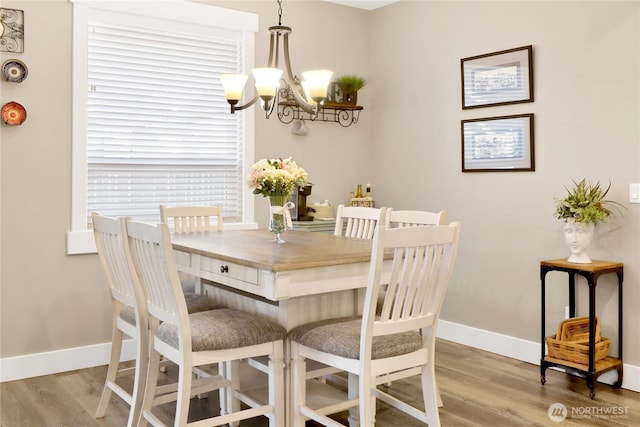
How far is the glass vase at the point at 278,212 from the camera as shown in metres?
3.05

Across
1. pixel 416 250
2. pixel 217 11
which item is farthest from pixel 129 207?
pixel 416 250

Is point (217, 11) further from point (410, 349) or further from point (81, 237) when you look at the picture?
point (410, 349)

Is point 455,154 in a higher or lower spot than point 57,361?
higher

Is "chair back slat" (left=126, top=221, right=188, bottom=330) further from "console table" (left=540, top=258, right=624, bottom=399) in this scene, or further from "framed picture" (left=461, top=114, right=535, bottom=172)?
"framed picture" (left=461, top=114, right=535, bottom=172)

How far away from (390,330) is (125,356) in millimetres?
2344

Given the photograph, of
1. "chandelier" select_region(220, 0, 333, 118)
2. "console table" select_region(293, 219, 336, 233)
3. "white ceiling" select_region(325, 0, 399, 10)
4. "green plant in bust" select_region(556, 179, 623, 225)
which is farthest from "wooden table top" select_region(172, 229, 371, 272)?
"white ceiling" select_region(325, 0, 399, 10)

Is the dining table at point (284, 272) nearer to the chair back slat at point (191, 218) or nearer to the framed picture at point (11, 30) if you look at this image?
the chair back slat at point (191, 218)

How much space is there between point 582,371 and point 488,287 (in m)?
1.03

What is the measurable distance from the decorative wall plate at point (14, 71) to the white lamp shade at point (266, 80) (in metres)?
1.58

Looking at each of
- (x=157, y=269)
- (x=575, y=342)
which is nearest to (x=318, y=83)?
(x=157, y=269)

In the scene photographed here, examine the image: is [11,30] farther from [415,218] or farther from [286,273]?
[415,218]

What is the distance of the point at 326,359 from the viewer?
7.86ft

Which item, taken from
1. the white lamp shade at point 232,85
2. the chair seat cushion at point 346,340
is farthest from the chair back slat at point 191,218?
the chair seat cushion at point 346,340

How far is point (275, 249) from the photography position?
2760mm
